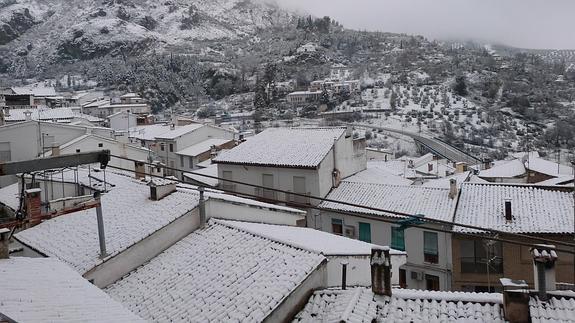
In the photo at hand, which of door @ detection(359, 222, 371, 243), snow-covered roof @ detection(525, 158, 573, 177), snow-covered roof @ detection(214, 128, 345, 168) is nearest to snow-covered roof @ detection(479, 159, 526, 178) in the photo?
snow-covered roof @ detection(525, 158, 573, 177)

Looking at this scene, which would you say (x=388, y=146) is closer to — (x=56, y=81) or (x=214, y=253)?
(x=214, y=253)

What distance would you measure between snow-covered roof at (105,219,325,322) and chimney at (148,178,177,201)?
246 cm

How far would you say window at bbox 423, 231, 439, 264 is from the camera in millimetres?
19547

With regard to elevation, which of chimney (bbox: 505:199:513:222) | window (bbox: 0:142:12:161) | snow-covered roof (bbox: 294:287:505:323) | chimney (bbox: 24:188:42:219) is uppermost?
window (bbox: 0:142:12:161)

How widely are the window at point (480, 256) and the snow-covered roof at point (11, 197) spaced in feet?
49.7

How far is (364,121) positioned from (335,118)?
797 centimetres

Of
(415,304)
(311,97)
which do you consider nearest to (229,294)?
(415,304)

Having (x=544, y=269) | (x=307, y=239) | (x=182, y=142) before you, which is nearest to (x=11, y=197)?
(x=307, y=239)

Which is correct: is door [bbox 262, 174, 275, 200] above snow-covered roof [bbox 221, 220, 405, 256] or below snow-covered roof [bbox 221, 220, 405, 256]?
below

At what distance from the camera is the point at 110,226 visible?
13336mm

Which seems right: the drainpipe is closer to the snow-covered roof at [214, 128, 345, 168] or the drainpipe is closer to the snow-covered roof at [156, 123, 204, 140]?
the snow-covered roof at [214, 128, 345, 168]

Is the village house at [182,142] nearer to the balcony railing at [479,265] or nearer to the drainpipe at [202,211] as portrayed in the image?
the balcony railing at [479,265]

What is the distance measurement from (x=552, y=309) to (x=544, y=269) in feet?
2.06

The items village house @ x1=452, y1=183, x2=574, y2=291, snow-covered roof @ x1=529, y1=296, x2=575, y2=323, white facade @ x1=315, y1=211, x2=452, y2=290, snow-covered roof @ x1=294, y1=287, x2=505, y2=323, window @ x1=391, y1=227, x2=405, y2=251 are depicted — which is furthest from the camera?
window @ x1=391, y1=227, x2=405, y2=251
